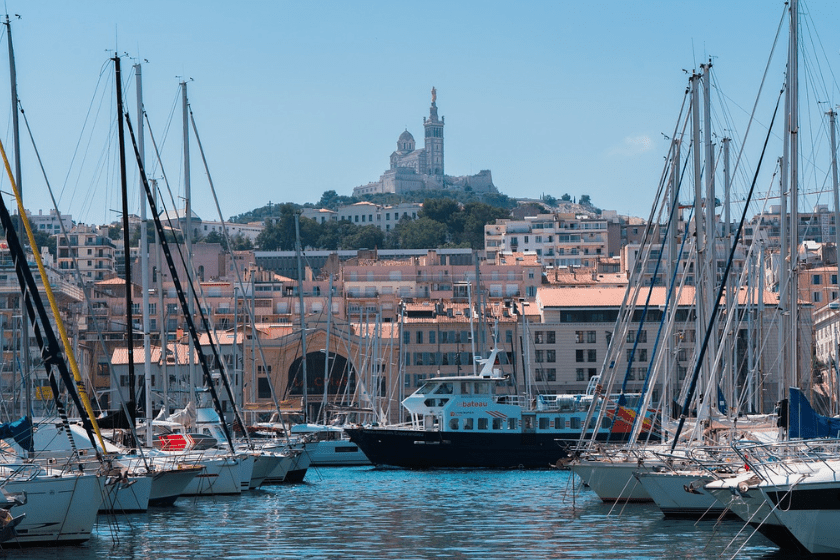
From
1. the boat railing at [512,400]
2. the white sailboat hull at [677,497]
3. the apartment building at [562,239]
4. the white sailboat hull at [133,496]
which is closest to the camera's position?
the white sailboat hull at [677,497]

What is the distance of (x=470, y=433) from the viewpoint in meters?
65.3

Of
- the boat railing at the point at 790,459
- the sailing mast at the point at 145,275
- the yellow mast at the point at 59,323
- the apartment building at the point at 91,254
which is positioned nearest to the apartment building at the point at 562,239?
the apartment building at the point at 91,254

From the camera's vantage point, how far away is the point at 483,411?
65.8 metres

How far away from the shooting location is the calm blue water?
28922 mm

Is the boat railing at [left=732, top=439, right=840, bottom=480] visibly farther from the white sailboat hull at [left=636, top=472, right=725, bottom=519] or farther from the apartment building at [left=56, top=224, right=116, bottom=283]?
the apartment building at [left=56, top=224, right=116, bottom=283]

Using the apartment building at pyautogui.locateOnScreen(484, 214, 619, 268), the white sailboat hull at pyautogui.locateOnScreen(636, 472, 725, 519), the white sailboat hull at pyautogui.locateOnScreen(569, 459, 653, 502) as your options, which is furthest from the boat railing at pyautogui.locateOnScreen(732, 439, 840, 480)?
the apartment building at pyautogui.locateOnScreen(484, 214, 619, 268)

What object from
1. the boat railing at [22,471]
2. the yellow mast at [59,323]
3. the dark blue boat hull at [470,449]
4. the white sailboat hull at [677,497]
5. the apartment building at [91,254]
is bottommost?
the dark blue boat hull at [470,449]

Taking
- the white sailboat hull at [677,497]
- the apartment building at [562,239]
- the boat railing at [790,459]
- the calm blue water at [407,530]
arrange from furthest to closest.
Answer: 1. the apartment building at [562,239]
2. the white sailboat hull at [677,497]
3. the calm blue water at [407,530]
4. the boat railing at [790,459]

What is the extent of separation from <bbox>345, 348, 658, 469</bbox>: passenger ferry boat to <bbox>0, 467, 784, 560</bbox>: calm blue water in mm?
16735

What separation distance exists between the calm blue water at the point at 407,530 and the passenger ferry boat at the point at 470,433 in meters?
16.7

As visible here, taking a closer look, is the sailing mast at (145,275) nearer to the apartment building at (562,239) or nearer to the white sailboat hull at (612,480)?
the white sailboat hull at (612,480)

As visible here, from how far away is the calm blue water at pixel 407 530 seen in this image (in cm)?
2892

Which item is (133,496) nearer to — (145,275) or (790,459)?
(145,275)

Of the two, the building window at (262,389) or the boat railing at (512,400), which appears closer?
the boat railing at (512,400)
